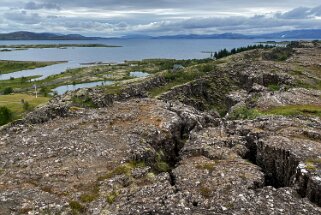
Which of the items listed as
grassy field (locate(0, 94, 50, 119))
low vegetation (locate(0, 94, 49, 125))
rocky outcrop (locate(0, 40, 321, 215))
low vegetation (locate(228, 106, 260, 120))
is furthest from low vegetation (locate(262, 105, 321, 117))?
grassy field (locate(0, 94, 50, 119))

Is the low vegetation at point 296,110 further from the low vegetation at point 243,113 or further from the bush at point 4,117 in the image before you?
the bush at point 4,117

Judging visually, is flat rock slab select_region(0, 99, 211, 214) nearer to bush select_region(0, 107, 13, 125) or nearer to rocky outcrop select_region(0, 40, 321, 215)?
rocky outcrop select_region(0, 40, 321, 215)

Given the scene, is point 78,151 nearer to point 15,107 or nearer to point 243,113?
point 243,113

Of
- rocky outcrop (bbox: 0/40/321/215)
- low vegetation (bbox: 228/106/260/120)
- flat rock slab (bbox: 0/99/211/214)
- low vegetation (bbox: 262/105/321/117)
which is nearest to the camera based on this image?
rocky outcrop (bbox: 0/40/321/215)

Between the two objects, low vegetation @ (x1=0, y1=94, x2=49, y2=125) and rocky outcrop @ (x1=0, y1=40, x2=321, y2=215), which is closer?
rocky outcrop @ (x1=0, y1=40, x2=321, y2=215)

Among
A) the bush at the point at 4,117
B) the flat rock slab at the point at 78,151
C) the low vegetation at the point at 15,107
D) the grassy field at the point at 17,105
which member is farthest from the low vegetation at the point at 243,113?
the grassy field at the point at 17,105

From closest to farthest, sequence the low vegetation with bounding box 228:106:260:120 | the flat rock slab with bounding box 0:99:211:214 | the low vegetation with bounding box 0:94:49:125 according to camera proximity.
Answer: the flat rock slab with bounding box 0:99:211:214, the low vegetation with bounding box 228:106:260:120, the low vegetation with bounding box 0:94:49:125

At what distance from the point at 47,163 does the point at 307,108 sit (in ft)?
101

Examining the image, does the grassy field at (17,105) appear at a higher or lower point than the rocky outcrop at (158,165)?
lower

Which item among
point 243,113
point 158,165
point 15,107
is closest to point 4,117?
point 15,107

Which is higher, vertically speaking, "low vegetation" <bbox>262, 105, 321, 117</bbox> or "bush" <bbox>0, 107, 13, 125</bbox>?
"low vegetation" <bbox>262, 105, 321, 117</bbox>

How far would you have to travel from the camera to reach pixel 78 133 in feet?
106

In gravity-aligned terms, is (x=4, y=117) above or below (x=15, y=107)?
above

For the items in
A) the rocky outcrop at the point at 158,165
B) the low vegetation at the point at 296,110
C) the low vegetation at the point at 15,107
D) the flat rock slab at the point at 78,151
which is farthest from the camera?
the low vegetation at the point at 15,107
